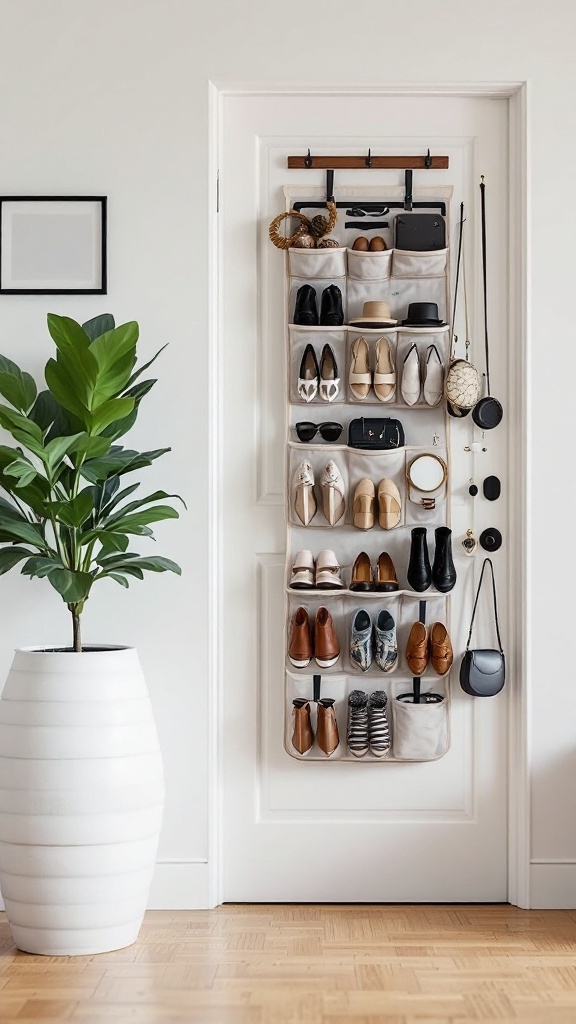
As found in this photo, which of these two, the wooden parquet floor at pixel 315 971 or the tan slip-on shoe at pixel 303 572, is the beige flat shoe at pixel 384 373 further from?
the wooden parquet floor at pixel 315 971

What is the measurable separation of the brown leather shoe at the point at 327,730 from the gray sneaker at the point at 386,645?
189 mm

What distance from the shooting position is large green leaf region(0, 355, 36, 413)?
2451 millimetres

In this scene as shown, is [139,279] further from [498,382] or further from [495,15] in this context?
[495,15]

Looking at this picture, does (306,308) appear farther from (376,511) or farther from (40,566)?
(40,566)

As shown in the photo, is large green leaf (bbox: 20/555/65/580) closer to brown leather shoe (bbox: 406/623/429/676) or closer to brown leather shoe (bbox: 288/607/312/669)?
brown leather shoe (bbox: 288/607/312/669)

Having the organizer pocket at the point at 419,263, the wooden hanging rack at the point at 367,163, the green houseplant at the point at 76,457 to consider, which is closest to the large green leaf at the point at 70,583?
the green houseplant at the point at 76,457

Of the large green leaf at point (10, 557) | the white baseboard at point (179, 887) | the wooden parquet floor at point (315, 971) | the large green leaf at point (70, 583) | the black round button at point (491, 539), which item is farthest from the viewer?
the black round button at point (491, 539)

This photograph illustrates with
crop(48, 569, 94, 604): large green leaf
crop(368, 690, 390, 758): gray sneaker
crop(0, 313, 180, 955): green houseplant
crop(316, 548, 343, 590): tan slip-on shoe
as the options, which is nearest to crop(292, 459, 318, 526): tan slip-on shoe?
crop(316, 548, 343, 590): tan slip-on shoe

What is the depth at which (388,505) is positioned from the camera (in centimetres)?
279

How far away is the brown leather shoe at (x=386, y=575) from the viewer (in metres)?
2.80

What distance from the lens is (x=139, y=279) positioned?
2805mm

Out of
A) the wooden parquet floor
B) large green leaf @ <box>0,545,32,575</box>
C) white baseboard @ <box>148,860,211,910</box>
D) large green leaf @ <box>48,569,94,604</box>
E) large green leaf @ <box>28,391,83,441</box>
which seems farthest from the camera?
white baseboard @ <box>148,860,211,910</box>

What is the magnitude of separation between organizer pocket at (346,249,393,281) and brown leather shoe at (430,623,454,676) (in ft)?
3.22

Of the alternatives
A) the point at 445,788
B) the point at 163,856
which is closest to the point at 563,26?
the point at 445,788
